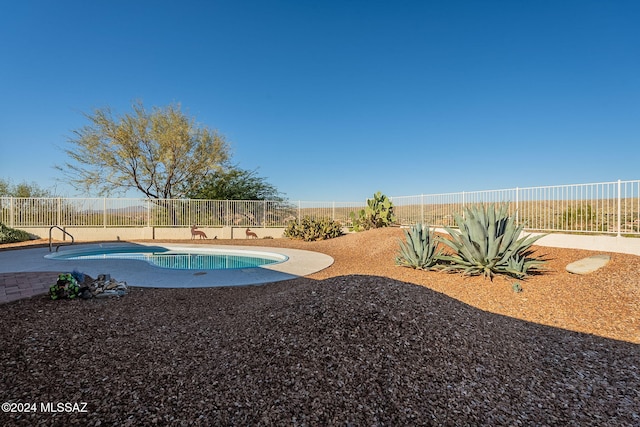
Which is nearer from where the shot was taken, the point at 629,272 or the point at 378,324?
the point at 378,324

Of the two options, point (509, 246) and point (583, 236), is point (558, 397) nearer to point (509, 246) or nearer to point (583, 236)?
point (509, 246)

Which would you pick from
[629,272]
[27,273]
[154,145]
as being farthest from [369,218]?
[154,145]

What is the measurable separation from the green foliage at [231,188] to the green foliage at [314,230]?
526 centimetres

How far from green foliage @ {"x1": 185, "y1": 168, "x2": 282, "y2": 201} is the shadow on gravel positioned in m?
14.8

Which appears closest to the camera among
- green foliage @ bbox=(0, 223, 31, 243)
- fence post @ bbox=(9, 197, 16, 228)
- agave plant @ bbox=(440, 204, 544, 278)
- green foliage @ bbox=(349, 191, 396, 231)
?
agave plant @ bbox=(440, 204, 544, 278)

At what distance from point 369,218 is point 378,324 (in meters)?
11.0

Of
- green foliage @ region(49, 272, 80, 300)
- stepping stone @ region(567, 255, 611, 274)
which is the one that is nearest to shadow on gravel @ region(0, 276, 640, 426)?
green foliage @ region(49, 272, 80, 300)

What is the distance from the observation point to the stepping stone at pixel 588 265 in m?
5.61

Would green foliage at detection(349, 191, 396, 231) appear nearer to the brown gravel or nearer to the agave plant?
the agave plant

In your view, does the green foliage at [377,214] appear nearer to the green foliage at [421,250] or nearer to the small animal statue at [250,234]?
the small animal statue at [250,234]

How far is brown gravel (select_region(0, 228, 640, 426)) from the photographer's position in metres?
1.93

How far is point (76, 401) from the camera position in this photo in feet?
6.45

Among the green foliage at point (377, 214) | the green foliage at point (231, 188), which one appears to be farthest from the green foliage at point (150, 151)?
the green foliage at point (377, 214)

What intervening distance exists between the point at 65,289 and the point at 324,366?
4316mm
